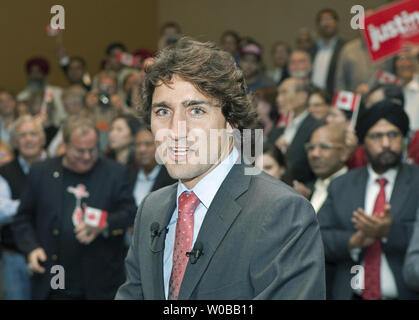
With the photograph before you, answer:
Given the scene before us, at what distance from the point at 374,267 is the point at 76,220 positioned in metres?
1.96

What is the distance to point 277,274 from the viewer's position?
5.60 feet

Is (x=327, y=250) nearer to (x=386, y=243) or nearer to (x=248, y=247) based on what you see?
(x=386, y=243)

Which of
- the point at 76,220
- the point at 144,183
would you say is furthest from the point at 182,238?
the point at 144,183

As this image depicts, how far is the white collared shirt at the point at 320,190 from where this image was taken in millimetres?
4180

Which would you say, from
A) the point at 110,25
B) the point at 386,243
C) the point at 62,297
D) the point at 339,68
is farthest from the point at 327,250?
the point at 110,25

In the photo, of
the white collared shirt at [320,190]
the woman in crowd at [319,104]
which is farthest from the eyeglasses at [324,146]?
the woman in crowd at [319,104]

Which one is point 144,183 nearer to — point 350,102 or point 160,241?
point 350,102

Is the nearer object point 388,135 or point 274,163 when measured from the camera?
point 388,135

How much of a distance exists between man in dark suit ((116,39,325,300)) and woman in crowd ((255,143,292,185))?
203cm

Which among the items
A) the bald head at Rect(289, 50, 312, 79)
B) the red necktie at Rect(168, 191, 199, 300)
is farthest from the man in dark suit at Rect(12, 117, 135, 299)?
the bald head at Rect(289, 50, 312, 79)

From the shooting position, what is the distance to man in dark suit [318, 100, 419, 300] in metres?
3.65

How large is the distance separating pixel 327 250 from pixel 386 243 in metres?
0.34

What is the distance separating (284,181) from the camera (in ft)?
13.7

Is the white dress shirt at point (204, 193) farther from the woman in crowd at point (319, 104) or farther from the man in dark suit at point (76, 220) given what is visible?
the woman in crowd at point (319, 104)
